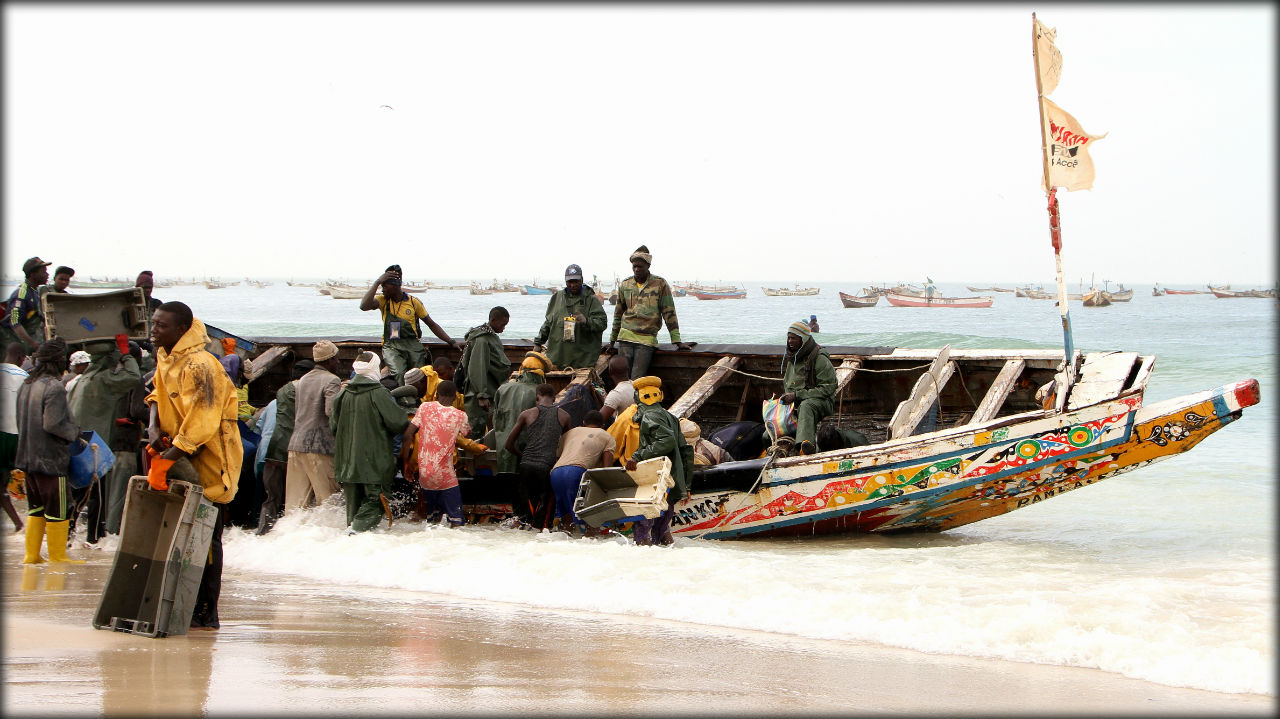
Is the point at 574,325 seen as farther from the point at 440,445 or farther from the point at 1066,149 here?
the point at 1066,149

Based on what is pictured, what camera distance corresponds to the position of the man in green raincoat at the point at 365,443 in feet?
28.0

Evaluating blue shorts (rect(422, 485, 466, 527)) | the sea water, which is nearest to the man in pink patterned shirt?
blue shorts (rect(422, 485, 466, 527))

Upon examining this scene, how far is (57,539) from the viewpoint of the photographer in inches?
298

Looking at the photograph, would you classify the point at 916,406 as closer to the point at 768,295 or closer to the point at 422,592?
the point at 422,592

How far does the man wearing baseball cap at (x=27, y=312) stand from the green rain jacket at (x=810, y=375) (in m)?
7.51

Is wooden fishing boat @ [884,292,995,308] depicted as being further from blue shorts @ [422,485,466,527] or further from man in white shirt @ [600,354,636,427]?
blue shorts @ [422,485,466,527]

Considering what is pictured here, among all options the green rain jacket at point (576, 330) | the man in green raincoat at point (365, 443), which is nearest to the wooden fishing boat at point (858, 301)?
the green rain jacket at point (576, 330)

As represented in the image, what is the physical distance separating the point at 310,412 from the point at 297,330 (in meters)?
36.9

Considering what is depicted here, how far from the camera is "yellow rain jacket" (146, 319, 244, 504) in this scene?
5.27 m

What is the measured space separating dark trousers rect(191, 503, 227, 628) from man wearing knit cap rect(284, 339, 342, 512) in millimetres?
3277

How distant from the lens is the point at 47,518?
753 cm

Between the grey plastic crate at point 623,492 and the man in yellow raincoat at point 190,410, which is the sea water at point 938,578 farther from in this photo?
the man in yellow raincoat at point 190,410

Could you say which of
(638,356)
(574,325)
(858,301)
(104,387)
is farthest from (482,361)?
(858,301)

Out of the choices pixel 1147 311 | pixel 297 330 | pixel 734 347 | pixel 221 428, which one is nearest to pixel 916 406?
pixel 734 347
